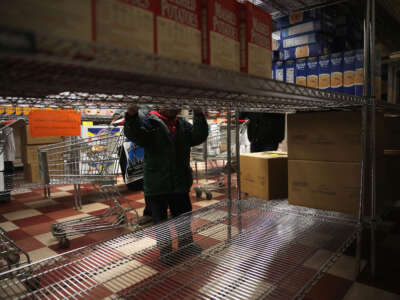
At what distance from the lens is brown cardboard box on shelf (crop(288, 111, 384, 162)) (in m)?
1.54

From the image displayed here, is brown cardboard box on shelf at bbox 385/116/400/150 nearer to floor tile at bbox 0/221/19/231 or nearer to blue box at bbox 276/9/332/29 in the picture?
blue box at bbox 276/9/332/29

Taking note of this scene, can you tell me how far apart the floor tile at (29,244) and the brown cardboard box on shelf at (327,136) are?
6.53 feet

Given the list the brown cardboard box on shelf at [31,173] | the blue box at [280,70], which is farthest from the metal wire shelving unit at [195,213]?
the brown cardboard box on shelf at [31,173]

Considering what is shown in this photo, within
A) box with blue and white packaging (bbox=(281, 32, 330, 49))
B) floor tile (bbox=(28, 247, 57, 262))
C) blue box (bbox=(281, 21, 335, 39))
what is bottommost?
floor tile (bbox=(28, 247, 57, 262))

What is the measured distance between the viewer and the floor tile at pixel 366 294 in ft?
4.32

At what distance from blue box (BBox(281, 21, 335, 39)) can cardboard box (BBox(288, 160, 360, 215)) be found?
0.97 m

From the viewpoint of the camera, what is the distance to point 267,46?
1.08 meters

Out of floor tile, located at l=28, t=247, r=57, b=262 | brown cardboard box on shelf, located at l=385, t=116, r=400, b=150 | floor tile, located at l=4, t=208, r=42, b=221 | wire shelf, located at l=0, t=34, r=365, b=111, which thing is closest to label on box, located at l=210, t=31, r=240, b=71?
wire shelf, located at l=0, t=34, r=365, b=111

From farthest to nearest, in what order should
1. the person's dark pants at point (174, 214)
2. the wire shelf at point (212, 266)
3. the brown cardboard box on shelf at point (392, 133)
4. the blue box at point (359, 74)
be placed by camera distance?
the brown cardboard box on shelf at point (392, 133) < the blue box at point (359, 74) < the person's dark pants at point (174, 214) < the wire shelf at point (212, 266)

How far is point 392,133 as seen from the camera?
244cm

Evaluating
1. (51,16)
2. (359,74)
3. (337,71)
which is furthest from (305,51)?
(51,16)

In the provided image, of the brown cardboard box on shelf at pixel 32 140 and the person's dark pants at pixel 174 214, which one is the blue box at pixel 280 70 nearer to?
the person's dark pants at pixel 174 214

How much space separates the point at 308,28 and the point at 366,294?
1699 mm

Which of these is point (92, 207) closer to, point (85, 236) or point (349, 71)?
point (85, 236)
